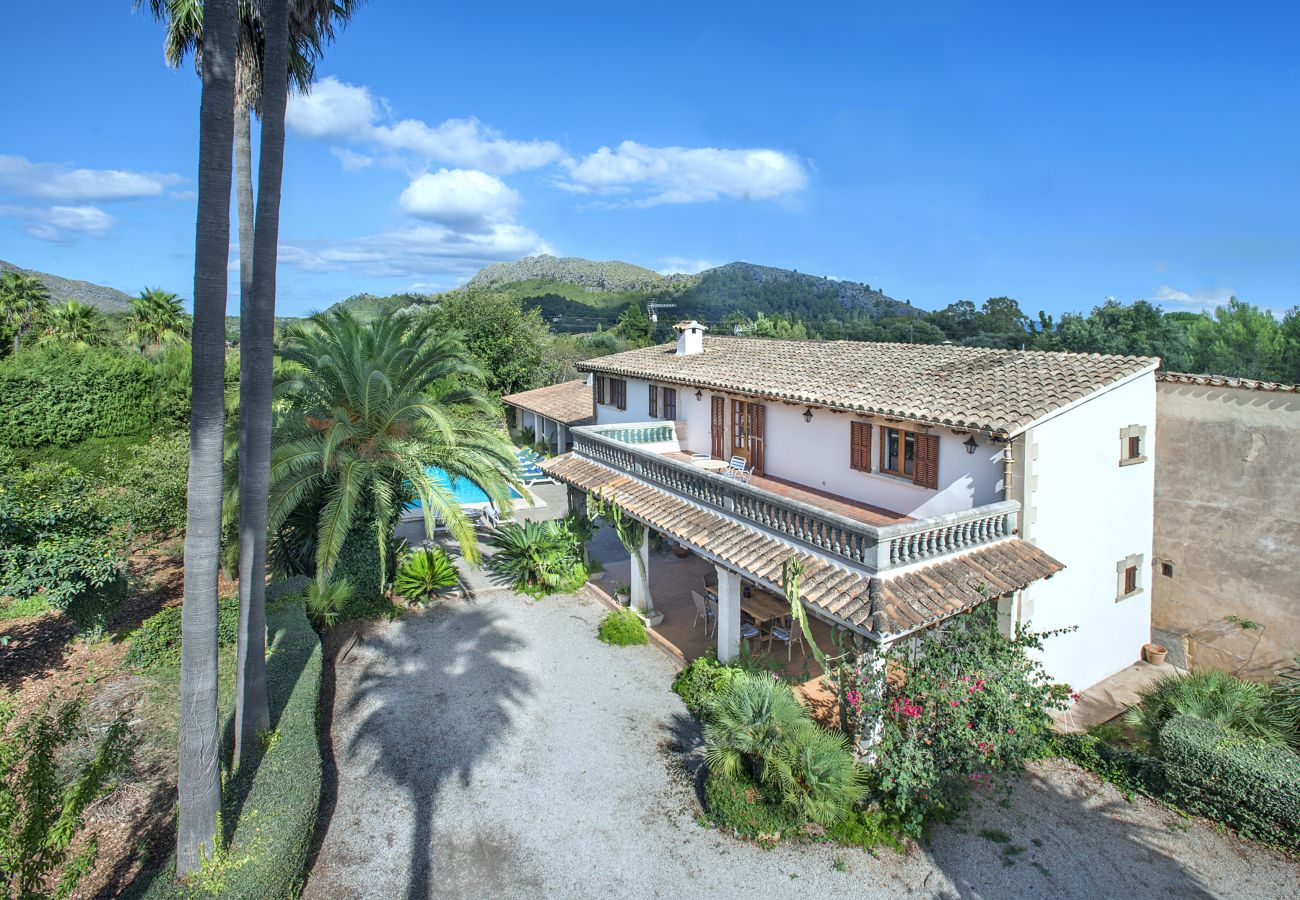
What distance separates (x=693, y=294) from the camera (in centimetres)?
12950

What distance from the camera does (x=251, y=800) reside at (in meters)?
8.73

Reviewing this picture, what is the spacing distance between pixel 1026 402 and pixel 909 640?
4.71 meters

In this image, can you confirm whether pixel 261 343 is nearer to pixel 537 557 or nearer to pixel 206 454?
pixel 206 454

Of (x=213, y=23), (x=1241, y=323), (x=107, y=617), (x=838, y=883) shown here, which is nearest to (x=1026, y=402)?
(x=838, y=883)

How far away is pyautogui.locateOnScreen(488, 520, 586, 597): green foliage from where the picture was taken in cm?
1842

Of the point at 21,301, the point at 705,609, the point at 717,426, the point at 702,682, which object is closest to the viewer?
the point at 702,682

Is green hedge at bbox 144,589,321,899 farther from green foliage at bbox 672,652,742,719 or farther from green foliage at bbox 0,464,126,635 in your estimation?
green foliage at bbox 672,652,742,719

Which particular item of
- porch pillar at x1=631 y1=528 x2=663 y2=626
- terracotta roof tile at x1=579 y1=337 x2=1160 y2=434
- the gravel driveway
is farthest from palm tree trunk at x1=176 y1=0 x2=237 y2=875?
terracotta roof tile at x1=579 y1=337 x2=1160 y2=434

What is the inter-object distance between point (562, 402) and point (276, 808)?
1128 inches

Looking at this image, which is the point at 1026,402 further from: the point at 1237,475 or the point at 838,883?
the point at 838,883

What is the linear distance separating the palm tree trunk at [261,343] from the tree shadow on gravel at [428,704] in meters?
2.51

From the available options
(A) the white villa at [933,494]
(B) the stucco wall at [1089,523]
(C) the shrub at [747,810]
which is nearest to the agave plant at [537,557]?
(A) the white villa at [933,494]

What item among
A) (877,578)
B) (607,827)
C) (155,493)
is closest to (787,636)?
(877,578)

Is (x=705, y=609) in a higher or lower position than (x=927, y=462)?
lower
